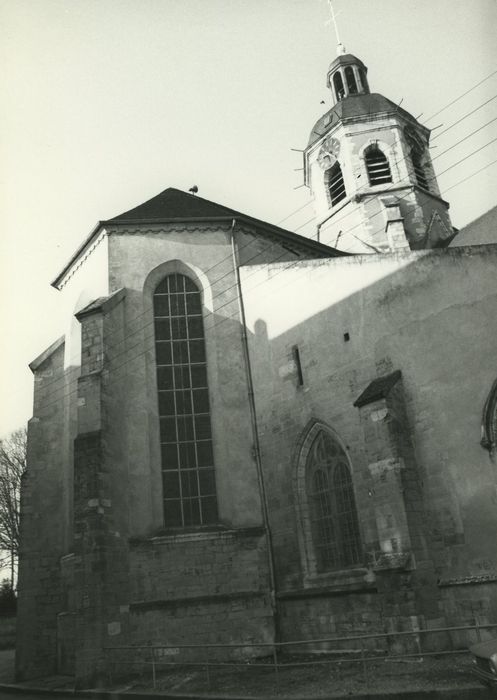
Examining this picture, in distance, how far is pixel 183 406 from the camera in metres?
14.4

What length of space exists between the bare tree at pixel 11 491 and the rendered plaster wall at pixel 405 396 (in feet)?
62.2

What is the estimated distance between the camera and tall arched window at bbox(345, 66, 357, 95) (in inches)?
1175

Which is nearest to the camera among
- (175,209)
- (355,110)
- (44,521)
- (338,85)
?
(44,521)

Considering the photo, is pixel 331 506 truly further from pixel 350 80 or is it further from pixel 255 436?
pixel 350 80

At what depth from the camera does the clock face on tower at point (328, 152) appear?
88.3 feet

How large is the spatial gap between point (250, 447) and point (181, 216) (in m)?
6.58

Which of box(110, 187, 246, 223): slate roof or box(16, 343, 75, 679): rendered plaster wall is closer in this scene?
box(16, 343, 75, 679): rendered plaster wall

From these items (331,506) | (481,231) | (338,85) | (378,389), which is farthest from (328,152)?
(331,506)

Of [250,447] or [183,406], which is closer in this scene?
[250,447]

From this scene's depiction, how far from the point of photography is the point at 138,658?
11.6 meters

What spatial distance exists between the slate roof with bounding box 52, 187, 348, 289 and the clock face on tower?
32.4 ft

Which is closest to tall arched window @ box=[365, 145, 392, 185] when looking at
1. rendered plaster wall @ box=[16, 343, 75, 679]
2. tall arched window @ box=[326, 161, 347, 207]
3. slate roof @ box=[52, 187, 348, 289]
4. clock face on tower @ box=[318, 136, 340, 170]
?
tall arched window @ box=[326, 161, 347, 207]

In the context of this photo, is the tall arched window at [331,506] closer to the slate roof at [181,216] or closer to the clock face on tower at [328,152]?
the slate roof at [181,216]

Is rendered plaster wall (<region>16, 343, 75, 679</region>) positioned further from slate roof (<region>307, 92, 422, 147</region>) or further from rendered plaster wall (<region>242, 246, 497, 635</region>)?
slate roof (<region>307, 92, 422, 147</region>)
